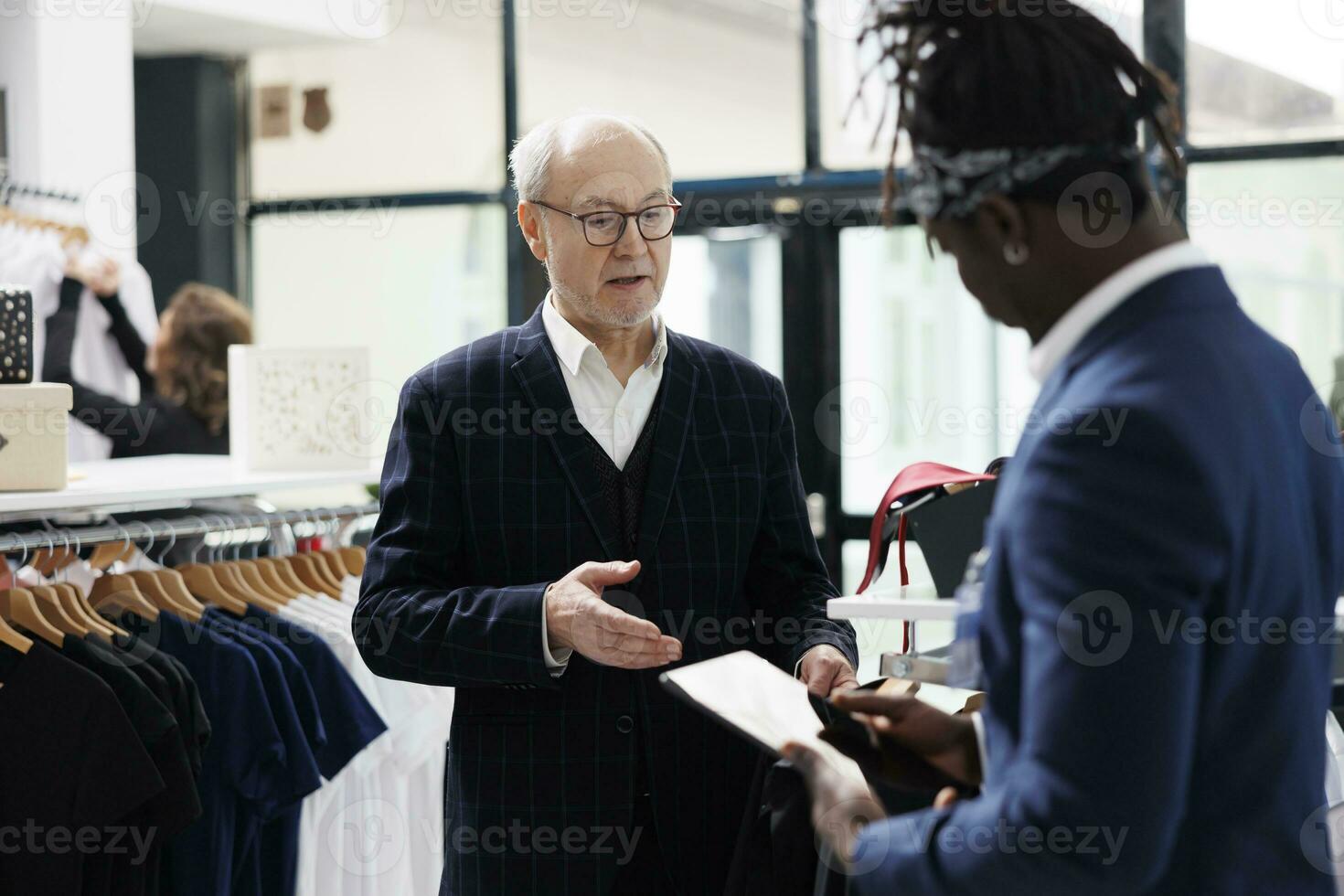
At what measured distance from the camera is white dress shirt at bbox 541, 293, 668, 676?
197 centimetres

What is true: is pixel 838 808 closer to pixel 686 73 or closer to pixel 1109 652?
pixel 1109 652

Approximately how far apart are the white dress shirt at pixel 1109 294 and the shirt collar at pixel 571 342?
3.49ft

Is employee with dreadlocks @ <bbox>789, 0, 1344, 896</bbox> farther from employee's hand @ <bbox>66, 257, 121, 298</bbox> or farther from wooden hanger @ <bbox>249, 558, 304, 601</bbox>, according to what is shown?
employee's hand @ <bbox>66, 257, 121, 298</bbox>

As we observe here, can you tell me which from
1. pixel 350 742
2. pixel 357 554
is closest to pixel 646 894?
pixel 350 742

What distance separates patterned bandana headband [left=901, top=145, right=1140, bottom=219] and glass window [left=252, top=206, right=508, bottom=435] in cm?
479

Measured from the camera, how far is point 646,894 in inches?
73.3

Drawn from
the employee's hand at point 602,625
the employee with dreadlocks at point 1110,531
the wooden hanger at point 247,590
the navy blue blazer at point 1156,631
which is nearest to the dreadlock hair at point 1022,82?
the employee with dreadlocks at point 1110,531

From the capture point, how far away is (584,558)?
189 centimetres

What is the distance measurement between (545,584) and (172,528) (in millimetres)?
1101

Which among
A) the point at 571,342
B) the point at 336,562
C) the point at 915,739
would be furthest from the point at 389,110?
the point at 915,739

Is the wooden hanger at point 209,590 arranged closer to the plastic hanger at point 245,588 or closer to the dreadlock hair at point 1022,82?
the plastic hanger at point 245,588

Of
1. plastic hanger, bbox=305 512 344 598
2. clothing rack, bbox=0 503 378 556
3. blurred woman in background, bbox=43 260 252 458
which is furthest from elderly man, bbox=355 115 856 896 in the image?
blurred woman in background, bbox=43 260 252 458

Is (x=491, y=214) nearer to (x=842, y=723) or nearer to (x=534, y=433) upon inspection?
(x=534, y=433)

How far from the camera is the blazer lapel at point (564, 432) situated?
6.21ft
